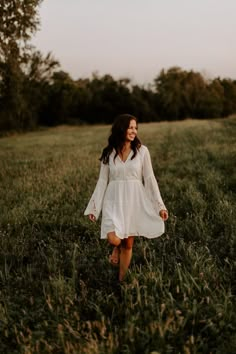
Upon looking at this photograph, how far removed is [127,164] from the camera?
4.88m

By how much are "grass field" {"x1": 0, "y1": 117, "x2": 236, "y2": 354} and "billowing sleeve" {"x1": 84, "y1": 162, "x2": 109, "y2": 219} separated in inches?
27.9

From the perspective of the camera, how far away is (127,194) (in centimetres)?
484

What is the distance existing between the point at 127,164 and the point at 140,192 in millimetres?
353

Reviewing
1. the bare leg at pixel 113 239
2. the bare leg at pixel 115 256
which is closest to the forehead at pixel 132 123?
the bare leg at pixel 113 239

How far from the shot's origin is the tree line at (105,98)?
56812 mm

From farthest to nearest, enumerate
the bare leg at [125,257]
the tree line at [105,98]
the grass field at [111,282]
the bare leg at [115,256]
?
the tree line at [105,98], the bare leg at [115,256], the bare leg at [125,257], the grass field at [111,282]

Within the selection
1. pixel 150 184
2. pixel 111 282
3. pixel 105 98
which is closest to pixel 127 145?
pixel 150 184

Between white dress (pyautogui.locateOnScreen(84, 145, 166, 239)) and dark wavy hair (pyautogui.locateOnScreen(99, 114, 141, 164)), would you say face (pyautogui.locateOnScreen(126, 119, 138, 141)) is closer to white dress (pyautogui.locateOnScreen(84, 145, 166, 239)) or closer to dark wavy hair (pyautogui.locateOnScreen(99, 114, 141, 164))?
dark wavy hair (pyautogui.locateOnScreen(99, 114, 141, 164))

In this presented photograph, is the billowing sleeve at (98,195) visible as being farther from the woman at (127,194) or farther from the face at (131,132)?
the face at (131,132)

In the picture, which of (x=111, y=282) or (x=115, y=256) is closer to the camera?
(x=111, y=282)

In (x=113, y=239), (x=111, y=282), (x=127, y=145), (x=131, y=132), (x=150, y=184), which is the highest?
(x=131, y=132)

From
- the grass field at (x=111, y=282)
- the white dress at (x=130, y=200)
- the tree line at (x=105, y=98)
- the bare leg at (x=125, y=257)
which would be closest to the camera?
the grass field at (x=111, y=282)

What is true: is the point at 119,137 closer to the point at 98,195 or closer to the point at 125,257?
the point at 98,195

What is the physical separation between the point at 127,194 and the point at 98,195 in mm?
363
